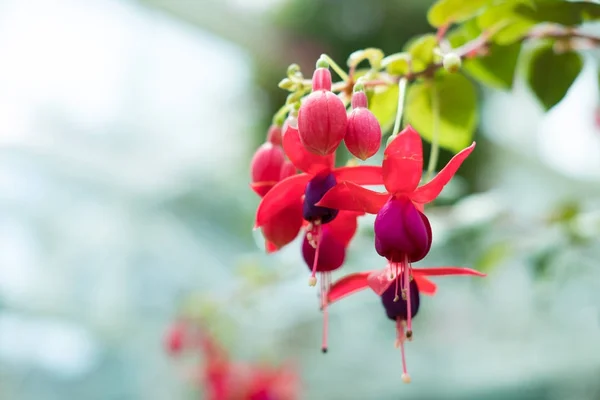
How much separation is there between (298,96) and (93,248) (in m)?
1.95

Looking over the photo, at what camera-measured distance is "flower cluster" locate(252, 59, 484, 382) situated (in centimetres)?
38

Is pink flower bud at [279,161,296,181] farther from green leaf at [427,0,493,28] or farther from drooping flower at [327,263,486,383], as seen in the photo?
green leaf at [427,0,493,28]

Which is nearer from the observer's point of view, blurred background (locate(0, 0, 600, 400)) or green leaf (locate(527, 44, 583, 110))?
green leaf (locate(527, 44, 583, 110))

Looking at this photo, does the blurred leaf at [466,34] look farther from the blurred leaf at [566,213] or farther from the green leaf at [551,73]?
the blurred leaf at [566,213]

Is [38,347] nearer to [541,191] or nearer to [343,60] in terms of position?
[343,60]

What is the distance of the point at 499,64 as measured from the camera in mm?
564

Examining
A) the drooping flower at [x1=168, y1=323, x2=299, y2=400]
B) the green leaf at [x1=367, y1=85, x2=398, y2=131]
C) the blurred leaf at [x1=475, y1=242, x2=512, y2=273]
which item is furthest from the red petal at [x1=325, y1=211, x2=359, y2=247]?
the drooping flower at [x1=168, y1=323, x2=299, y2=400]

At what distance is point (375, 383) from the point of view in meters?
2.43

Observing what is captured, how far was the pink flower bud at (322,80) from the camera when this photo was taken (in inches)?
Answer: 16.3

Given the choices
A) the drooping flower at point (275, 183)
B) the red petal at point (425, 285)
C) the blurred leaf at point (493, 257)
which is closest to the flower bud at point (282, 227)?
the drooping flower at point (275, 183)

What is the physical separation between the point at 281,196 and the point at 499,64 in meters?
0.27

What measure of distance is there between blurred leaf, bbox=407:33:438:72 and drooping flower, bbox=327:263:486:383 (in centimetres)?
19

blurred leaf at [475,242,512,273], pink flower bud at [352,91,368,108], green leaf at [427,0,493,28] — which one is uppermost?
green leaf at [427,0,493,28]

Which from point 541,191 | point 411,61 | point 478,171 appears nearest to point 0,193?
point 478,171
